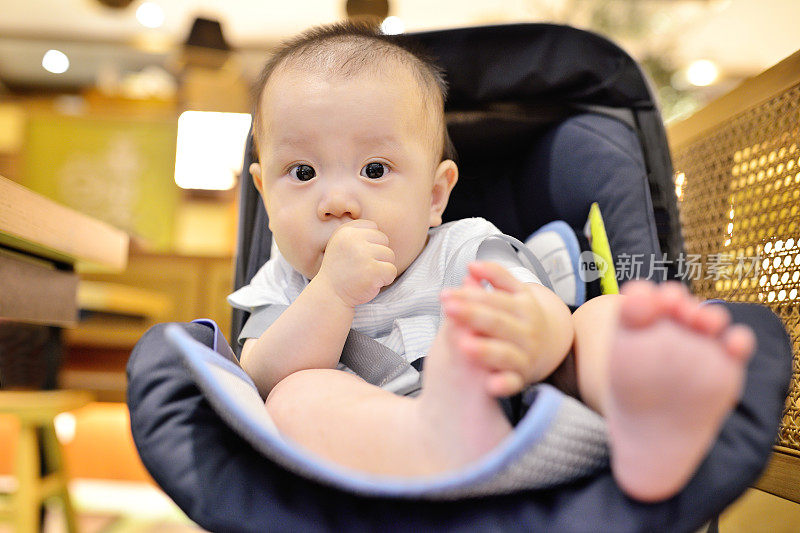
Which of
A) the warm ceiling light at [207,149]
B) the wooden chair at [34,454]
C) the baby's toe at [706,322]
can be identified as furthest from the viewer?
the warm ceiling light at [207,149]

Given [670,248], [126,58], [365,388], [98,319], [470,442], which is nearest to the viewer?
[470,442]

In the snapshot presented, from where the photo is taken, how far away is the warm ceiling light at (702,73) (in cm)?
405

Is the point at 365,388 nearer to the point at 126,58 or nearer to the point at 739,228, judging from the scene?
the point at 739,228

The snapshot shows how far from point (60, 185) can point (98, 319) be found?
3.82 ft

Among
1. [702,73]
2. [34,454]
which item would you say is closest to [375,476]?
[34,454]

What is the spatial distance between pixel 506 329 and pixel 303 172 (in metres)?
0.36

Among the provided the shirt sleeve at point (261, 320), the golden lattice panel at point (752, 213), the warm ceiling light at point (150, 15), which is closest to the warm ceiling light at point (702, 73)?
the warm ceiling light at point (150, 15)

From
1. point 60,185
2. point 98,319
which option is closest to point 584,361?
point 98,319

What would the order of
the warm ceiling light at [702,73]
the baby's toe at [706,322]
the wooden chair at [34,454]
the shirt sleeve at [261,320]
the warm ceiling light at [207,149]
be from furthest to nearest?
the warm ceiling light at [702,73]
the warm ceiling light at [207,149]
the wooden chair at [34,454]
the shirt sleeve at [261,320]
the baby's toe at [706,322]

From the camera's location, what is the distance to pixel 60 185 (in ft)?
12.6

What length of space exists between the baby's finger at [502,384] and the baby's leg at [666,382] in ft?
0.20

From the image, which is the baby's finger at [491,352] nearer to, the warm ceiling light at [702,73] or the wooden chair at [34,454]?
the wooden chair at [34,454]

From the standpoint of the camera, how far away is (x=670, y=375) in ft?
1.18

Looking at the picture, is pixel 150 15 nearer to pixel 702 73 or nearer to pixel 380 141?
pixel 702 73
